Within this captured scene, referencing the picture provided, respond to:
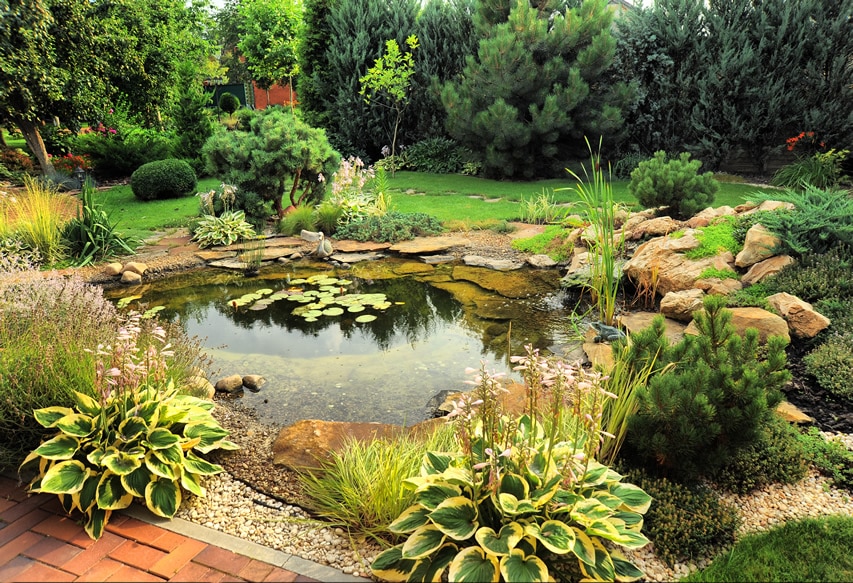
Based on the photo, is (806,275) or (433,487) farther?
(806,275)

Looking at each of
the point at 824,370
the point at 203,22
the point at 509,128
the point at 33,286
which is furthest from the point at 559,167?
the point at 203,22

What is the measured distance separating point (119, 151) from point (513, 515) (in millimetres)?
14314

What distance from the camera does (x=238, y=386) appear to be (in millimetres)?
4195

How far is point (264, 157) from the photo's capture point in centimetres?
817

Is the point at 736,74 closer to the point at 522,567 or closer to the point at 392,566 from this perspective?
the point at 522,567

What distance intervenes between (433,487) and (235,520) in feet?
3.27

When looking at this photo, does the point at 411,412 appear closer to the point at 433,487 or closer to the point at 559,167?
the point at 433,487

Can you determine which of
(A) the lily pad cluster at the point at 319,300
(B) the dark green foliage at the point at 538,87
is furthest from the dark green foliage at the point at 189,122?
(A) the lily pad cluster at the point at 319,300

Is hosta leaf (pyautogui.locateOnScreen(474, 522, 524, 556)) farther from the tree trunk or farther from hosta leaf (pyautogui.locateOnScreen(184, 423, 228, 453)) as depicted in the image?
the tree trunk

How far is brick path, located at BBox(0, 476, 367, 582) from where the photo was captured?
2219 millimetres

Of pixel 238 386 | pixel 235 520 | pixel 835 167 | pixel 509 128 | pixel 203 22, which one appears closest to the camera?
pixel 235 520

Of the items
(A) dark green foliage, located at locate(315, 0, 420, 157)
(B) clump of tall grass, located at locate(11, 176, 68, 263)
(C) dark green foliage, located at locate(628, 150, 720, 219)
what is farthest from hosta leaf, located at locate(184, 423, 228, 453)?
(A) dark green foliage, located at locate(315, 0, 420, 157)

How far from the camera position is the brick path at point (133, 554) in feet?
7.28

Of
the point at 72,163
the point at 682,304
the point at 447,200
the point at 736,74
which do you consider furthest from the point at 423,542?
the point at 72,163
